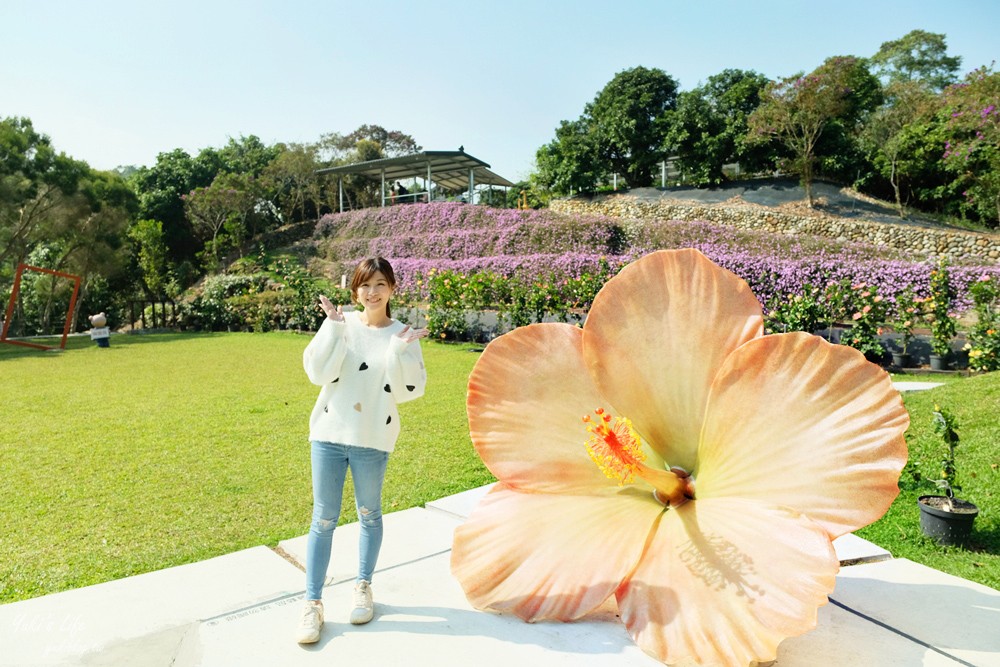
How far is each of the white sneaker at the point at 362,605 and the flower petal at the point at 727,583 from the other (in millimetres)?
808

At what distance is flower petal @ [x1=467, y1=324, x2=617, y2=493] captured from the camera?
5.46ft

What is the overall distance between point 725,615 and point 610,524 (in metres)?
0.34

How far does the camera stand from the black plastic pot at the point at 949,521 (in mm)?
2553

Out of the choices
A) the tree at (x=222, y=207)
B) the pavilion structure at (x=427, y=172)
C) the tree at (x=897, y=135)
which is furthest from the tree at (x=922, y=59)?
the tree at (x=222, y=207)

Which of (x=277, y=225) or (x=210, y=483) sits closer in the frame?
(x=210, y=483)

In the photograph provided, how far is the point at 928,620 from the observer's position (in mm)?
1779

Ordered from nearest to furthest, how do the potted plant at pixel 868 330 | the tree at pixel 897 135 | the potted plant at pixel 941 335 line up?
the potted plant at pixel 941 335
the potted plant at pixel 868 330
the tree at pixel 897 135

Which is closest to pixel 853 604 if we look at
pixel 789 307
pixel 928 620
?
pixel 928 620

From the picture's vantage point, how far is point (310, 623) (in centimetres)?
180

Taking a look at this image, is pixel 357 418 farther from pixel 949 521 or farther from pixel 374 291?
pixel 949 521

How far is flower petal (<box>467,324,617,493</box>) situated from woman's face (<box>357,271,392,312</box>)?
481 mm

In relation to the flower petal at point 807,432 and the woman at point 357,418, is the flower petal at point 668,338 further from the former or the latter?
the woman at point 357,418

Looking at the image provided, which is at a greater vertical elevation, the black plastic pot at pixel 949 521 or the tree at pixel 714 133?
the tree at pixel 714 133

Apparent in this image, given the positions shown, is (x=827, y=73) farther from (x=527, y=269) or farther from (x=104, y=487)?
(x=104, y=487)
